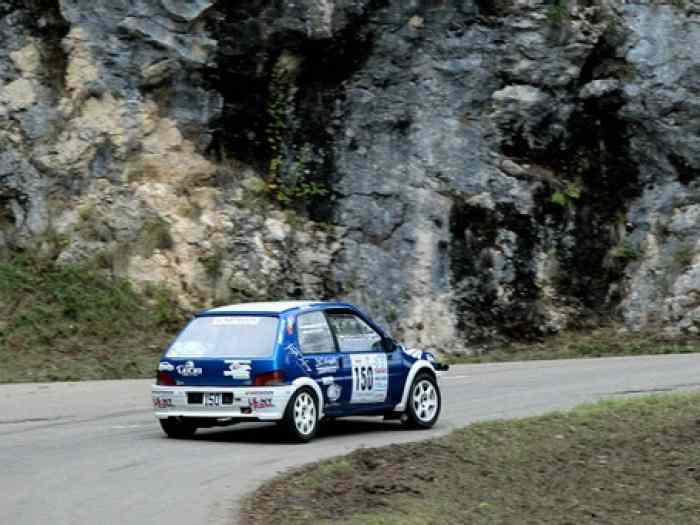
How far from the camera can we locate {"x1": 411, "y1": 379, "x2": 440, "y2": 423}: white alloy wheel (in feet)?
51.9

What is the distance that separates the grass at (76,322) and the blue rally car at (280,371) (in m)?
8.09

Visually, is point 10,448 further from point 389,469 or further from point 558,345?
point 558,345

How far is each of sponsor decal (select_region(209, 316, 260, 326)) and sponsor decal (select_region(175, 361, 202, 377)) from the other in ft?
2.05

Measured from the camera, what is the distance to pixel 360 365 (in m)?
15.1

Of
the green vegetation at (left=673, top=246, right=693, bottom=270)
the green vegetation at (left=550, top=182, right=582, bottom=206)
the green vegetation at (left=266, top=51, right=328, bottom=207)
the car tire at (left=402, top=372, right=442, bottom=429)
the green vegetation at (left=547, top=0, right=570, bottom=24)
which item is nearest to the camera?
the car tire at (left=402, top=372, right=442, bottom=429)

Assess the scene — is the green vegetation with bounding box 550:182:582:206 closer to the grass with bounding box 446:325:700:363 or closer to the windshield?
the grass with bounding box 446:325:700:363

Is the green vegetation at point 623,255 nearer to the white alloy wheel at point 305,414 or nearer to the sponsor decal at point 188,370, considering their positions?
the white alloy wheel at point 305,414

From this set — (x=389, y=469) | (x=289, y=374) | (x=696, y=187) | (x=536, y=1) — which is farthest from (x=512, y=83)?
(x=389, y=469)

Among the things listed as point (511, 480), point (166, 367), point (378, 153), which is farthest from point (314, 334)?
point (378, 153)

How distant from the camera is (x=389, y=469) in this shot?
1168cm

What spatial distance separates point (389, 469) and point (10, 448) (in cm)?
426

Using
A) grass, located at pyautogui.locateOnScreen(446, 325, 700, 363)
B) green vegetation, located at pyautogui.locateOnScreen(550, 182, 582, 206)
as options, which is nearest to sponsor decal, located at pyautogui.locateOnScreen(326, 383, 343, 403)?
grass, located at pyautogui.locateOnScreen(446, 325, 700, 363)

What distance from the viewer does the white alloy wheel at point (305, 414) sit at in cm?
1422

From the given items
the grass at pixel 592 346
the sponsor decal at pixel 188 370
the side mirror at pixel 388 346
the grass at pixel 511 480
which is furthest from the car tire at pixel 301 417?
the grass at pixel 592 346
